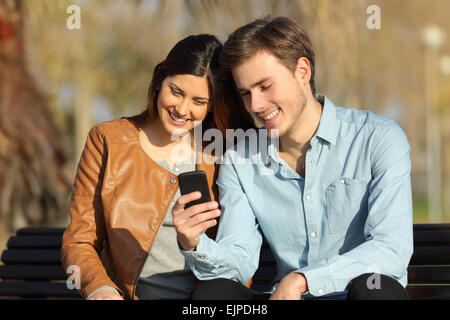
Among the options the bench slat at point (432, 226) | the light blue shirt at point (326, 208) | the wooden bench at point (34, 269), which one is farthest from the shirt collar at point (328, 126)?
the wooden bench at point (34, 269)

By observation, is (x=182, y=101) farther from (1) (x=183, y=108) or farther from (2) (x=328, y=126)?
→ (2) (x=328, y=126)

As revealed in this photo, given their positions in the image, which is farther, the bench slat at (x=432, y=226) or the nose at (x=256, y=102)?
the bench slat at (x=432, y=226)

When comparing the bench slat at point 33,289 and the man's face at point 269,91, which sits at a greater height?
the man's face at point 269,91

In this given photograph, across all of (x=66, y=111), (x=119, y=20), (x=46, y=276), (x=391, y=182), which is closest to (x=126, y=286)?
(x=46, y=276)

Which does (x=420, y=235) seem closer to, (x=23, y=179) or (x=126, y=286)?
(x=126, y=286)

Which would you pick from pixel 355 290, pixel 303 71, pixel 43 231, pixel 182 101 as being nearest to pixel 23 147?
pixel 43 231

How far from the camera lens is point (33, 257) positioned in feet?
11.5

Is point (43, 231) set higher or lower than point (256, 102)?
lower

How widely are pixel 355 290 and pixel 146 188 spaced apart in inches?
45.9

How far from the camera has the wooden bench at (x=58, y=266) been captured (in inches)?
119

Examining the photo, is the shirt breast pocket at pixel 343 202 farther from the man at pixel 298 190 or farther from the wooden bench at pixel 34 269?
the wooden bench at pixel 34 269

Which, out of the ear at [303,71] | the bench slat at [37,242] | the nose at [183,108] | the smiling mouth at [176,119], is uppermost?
the ear at [303,71]

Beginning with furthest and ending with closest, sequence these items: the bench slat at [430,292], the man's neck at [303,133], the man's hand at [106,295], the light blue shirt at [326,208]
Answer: the bench slat at [430,292]
the man's neck at [303,133]
the man's hand at [106,295]
the light blue shirt at [326,208]

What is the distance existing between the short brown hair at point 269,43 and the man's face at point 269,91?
0.10 ft
